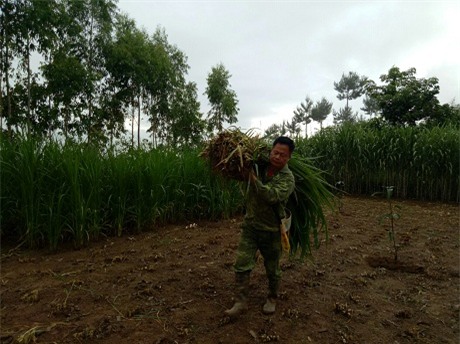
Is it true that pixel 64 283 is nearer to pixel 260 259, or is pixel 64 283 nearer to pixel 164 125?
pixel 260 259

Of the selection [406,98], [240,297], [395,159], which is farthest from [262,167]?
[406,98]

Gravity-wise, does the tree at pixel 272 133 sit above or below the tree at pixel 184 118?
below

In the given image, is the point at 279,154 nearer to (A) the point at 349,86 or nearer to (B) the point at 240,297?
(B) the point at 240,297

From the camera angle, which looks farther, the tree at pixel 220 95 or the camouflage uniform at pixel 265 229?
the tree at pixel 220 95

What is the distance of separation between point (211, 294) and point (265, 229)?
79cm

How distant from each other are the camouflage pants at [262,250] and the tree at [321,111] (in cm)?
4728

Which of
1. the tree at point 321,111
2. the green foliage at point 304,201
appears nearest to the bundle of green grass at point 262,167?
the green foliage at point 304,201

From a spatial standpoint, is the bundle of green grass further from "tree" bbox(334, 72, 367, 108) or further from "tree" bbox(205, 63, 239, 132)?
"tree" bbox(334, 72, 367, 108)

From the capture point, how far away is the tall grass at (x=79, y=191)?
12.1ft

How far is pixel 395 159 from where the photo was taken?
9164mm

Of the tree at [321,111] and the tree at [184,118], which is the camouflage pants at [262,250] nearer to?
the tree at [184,118]

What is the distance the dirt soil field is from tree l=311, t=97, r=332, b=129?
149 ft

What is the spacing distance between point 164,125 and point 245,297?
1556cm

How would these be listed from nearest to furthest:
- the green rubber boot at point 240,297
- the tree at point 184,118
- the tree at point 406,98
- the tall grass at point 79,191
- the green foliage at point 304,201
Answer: the green rubber boot at point 240,297, the green foliage at point 304,201, the tall grass at point 79,191, the tree at point 406,98, the tree at point 184,118
